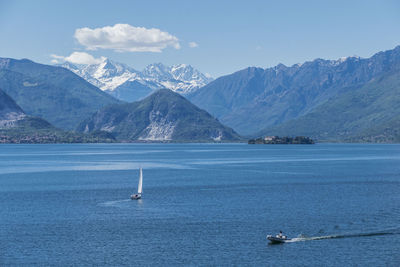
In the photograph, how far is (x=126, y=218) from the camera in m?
130

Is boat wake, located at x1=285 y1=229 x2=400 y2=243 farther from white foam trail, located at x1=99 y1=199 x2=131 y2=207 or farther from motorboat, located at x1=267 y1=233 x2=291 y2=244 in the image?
white foam trail, located at x1=99 y1=199 x2=131 y2=207

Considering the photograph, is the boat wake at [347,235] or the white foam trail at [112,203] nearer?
the boat wake at [347,235]

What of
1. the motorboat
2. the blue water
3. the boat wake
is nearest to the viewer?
the blue water

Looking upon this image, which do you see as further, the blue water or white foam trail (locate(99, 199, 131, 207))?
white foam trail (locate(99, 199, 131, 207))

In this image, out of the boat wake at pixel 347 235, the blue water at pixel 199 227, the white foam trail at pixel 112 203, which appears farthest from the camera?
the white foam trail at pixel 112 203

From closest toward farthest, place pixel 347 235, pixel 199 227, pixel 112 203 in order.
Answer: pixel 347 235 → pixel 199 227 → pixel 112 203

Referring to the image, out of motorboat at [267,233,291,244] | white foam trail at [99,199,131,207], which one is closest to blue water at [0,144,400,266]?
white foam trail at [99,199,131,207]

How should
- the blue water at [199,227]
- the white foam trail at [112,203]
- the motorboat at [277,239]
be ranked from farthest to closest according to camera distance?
1. the white foam trail at [112,203]
2. the motorboat at [277,239]
3. the blue water at [199,227]

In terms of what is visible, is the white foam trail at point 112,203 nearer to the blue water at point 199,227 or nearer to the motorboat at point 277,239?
the blue water at point 199,227

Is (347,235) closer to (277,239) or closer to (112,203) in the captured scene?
(277,239)

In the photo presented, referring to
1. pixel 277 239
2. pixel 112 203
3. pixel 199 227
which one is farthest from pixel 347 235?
pixel 112 203

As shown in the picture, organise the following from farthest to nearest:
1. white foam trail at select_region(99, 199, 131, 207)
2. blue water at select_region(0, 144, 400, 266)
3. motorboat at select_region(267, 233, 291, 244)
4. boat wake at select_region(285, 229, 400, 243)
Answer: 1. white foam trail at select_region(99, 199, 131, 207)
2. boat wake at select_region(285, 229, 400, 243)
3. motorboat at select_region(267, 233, 291, 244)
4. blue water at select_region(0, 144, 400, 266)

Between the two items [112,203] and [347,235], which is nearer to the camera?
[347,235]

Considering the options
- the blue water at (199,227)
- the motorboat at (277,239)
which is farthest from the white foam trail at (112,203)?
the motorboat at (277,239)
